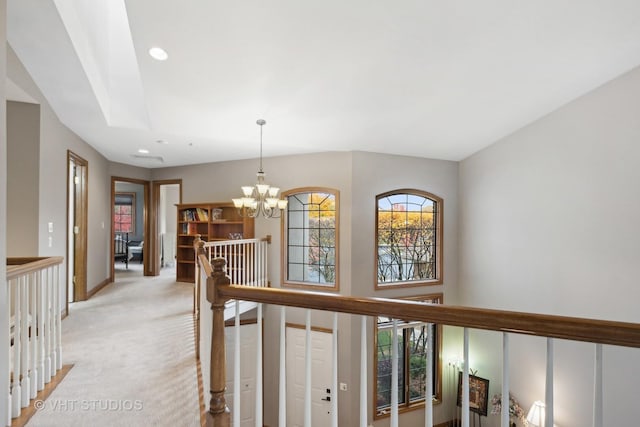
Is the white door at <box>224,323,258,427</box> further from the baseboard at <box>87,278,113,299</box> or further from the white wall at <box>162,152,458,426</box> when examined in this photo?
the baseboard at <box>87,278,113,299</box>

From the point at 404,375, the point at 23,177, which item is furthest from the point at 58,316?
the point at 404,375

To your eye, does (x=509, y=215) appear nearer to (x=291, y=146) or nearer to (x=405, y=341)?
(x=405, y=341)

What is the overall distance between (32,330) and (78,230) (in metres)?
3.39

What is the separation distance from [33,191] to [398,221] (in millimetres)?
5072

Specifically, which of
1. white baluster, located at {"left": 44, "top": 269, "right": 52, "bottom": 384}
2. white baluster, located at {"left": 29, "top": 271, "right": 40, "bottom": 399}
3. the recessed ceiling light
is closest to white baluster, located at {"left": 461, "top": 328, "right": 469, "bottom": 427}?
white baluster, located at {"left": 29, "top": 271, "right": 40, "bottom": 399}

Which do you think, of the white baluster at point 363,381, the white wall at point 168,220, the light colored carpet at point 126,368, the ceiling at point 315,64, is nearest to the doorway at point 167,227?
the white wall at point 168,220

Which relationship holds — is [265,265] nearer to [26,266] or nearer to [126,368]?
[126,368]

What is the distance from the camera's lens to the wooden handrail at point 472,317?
1.03m

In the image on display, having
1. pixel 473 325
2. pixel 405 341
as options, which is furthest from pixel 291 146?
pixel 473 325

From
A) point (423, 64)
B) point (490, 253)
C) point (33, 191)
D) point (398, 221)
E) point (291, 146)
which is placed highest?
point (423, 64)

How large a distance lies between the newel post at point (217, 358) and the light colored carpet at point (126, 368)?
35.5 inches

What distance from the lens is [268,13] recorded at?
8.95 feet

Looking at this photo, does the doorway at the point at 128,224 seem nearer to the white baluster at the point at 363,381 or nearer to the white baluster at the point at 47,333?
the white baluster at the point at 47,333

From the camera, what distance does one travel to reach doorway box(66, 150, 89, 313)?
4805mm
